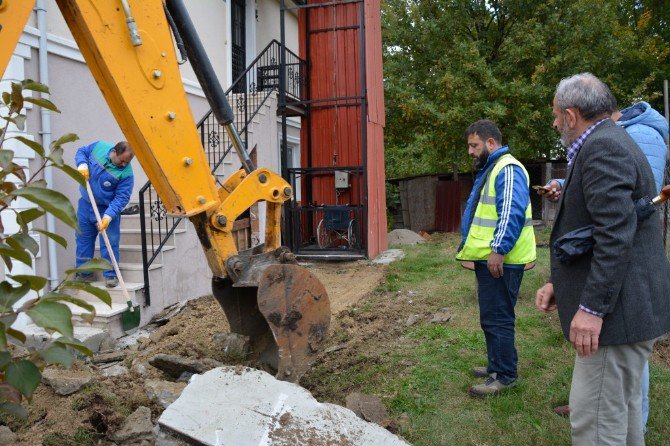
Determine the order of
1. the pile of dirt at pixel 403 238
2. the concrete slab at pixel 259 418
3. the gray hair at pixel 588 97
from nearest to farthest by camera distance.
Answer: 1. the gray hair at pixel 588 97
2. the concrete slab at pixel 259 418
3. the pile of dirt at pixel 403 238

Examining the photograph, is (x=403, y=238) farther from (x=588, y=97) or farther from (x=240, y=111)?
(x=588, y=97)

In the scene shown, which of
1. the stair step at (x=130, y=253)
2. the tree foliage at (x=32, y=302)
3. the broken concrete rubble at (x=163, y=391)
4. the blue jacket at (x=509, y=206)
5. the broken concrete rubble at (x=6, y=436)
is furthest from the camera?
the stair step at (x=130, y=253)

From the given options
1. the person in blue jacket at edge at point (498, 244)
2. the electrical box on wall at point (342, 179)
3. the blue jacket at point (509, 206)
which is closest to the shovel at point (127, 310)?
the person in blue jacket at edge at point (498, 244)

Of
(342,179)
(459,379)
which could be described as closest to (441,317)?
(459,379)

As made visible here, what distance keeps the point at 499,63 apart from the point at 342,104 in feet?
21.4

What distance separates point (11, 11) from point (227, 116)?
1.58 m

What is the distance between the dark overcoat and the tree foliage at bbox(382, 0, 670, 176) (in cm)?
1187

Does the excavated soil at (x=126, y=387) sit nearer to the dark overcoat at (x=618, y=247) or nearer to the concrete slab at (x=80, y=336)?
the concrete slab at (x=80, y=336)

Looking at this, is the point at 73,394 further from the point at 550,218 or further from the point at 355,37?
the point at 550,218

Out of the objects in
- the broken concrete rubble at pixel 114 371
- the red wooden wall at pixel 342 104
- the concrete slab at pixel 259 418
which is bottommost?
the broken concrete rubble at pixel 114 371

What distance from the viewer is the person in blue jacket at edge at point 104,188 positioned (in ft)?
21.1

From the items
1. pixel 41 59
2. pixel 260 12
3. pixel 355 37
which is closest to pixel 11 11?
pixel 41 59

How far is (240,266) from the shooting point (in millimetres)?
3918

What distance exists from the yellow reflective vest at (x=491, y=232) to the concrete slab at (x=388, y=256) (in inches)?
226
